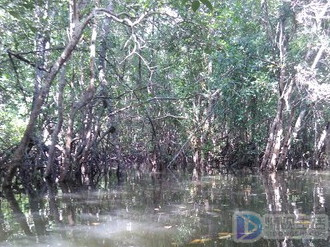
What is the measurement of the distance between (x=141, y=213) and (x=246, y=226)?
4.21ft

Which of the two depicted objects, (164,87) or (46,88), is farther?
(164,87)

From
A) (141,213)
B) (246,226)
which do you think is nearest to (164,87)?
(141,213)

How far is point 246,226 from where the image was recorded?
3.43 meters

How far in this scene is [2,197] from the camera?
224 inches

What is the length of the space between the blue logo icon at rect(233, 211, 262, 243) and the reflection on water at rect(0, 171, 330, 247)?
71mm

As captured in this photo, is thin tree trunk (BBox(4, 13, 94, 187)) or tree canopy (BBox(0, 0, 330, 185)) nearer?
thin tree trunk (BBox(4, 13, 94, 187))

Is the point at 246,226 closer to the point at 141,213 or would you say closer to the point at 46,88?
the point at 141,213

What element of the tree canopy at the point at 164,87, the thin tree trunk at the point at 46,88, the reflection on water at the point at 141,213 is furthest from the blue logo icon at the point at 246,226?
the thin tree trunk at the point at 46,88

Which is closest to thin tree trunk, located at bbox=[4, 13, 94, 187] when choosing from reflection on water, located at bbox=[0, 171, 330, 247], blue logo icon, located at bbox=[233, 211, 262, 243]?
reflection on water, located at bbox=[0, 171, 330, 247]

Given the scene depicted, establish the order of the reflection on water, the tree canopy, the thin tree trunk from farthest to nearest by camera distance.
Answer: the tree canopy → the thin tree trunk → the reflection on water

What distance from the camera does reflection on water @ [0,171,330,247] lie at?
3.05 metres

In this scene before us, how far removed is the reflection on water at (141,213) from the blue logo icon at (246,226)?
7 cm

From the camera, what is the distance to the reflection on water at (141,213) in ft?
10.0

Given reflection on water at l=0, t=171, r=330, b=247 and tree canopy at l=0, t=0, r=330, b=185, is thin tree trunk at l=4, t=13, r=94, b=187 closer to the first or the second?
tree canopy at l=0, t=0, r=330, b=185
